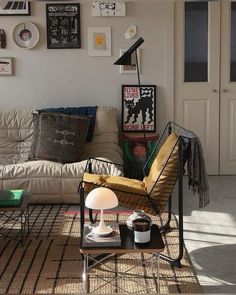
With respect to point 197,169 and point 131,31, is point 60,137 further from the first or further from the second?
point 197,169

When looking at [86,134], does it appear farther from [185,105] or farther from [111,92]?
[185,105]

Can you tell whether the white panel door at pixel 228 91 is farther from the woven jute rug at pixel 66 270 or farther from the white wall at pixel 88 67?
the woven jute rug at pixel 66 270

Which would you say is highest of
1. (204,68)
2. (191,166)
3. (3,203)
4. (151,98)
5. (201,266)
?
(204,68)

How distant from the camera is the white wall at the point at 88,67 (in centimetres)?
514

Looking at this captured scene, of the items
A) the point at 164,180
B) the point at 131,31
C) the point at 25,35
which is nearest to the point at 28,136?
the point at 25,35

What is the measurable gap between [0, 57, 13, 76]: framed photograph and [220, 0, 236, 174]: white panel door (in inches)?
92.9

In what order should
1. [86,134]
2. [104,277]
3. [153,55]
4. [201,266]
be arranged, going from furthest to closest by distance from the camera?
[153,55]
[86,134]
[201,266]
[104,277]

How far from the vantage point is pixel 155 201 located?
2.88m

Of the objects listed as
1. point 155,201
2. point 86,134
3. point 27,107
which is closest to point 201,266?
point 155,201

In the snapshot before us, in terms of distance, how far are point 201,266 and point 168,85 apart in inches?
111

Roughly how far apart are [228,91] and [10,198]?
3.08 metres

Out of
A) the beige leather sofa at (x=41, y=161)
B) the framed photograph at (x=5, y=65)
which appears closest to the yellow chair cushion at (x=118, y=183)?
the beige leather sofa at (x=41, y=161)

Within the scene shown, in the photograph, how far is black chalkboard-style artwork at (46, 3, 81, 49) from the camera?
16.7 ft

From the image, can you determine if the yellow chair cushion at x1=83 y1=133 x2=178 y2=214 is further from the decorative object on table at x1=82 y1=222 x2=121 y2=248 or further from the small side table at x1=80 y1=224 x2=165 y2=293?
the decorative object on table at x1=82 y1=222 x2=121 y2=248
